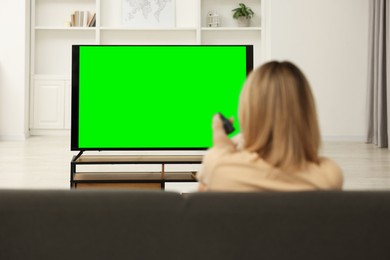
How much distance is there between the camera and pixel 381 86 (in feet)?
22.9

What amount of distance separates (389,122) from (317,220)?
585cm

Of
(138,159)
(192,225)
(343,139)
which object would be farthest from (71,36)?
(192,225)

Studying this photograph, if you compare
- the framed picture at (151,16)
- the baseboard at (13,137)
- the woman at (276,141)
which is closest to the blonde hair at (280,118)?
the woman at (276,141)

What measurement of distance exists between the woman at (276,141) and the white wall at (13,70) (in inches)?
263

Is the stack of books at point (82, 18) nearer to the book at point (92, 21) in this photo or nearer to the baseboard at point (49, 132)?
the book at point (92, 21)

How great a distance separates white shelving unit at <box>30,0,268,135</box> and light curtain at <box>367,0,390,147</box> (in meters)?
1.41

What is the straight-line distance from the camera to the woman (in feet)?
4.30

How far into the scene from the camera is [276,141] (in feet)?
4.31

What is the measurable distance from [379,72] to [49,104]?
3924mm

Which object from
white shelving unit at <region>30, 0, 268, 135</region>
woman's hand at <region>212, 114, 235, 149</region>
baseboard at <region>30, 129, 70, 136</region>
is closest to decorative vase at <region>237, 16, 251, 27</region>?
white shelving unit at <region>30, 0, 268, 135</region>

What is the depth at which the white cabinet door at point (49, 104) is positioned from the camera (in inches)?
321

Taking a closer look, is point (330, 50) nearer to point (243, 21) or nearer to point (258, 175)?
point (243, 21)

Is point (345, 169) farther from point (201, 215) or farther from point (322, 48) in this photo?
point (201, 215)

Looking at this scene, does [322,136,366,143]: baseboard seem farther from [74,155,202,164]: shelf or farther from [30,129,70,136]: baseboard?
[74,155,202,164]: shelf
